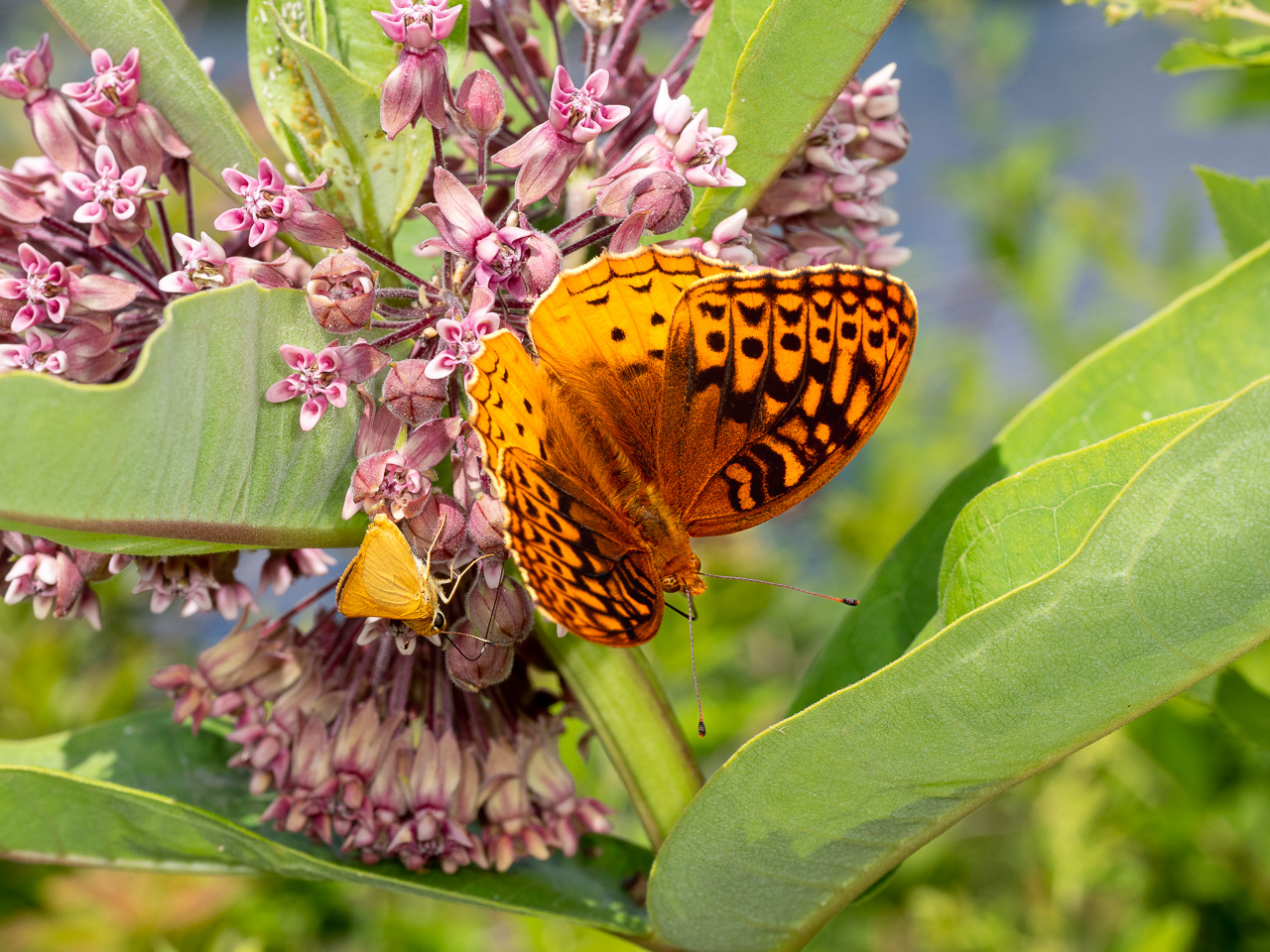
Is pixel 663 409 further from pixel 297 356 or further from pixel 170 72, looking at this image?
pixel 170 72

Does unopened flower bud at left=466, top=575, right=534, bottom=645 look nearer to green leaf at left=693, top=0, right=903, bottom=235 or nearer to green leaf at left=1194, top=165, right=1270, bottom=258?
green leaf at left=693, top=0, right=903, bottom=235

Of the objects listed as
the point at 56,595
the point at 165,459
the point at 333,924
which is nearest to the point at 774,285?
the point at 165,459

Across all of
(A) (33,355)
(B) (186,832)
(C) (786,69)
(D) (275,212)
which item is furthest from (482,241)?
(B) (186,832)

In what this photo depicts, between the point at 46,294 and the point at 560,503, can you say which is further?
the point at 560,503

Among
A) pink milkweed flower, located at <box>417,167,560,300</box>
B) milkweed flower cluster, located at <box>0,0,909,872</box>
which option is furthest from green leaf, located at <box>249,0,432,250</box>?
pink milkweed flower, located at <box>417,167,560,300</box>

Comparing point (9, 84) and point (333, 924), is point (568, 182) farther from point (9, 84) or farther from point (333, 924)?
point (333, 924)

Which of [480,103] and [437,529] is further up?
[480,103]

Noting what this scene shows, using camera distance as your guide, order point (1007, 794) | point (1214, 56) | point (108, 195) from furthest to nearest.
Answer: point (1007, 794), point (1214, 56), point (108, 195)
